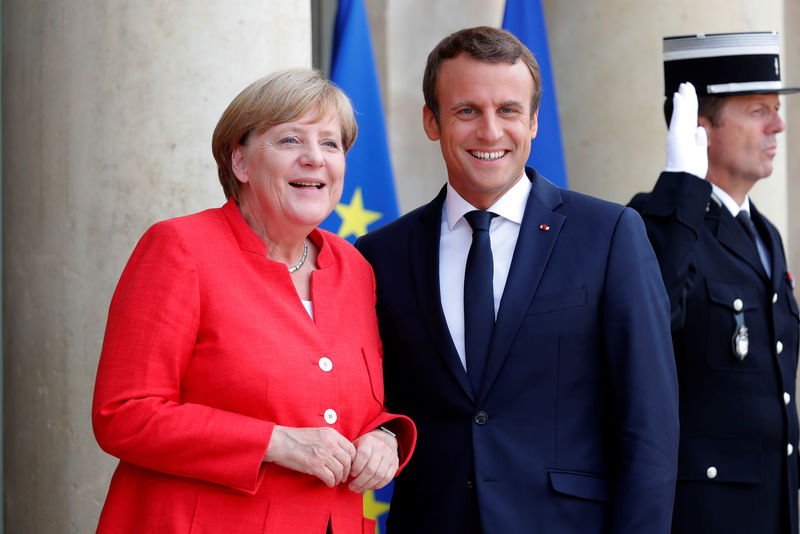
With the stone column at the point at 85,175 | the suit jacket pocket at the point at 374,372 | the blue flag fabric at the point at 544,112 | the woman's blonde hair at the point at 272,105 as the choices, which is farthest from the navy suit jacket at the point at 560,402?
the blue flag fabric at the point at 544,112

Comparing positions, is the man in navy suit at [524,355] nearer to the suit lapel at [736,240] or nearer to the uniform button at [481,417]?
the uniform button at [481,417]

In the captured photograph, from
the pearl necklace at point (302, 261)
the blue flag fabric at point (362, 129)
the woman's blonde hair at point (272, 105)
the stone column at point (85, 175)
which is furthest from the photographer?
the blue flag fabric at point (362, 129)

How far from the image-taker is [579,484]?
2.52 m

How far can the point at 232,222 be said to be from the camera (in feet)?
8.36

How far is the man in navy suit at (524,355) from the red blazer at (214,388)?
0.20 m

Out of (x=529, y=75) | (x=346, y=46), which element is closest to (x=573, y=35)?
(x=346, y=46)

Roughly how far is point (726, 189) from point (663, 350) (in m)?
1.20

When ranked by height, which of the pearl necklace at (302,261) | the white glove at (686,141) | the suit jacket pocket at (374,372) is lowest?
the suit jacket pocket at (374,372)

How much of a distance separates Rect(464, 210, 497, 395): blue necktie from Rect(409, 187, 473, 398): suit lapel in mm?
35

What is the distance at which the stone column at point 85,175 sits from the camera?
320 centimetres

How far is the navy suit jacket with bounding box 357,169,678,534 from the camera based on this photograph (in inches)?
98.8

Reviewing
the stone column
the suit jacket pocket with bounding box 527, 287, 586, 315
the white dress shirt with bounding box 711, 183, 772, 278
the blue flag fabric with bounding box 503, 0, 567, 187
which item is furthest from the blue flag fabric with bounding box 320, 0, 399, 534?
the suit jacket pocket with bounding box 527, 287, 586, 315

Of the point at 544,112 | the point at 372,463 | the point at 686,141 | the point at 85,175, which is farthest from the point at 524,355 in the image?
the point at 544,112

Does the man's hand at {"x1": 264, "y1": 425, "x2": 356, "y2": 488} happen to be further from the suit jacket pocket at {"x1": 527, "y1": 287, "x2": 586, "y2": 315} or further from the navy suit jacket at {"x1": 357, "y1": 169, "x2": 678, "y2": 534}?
the suit jacket pocket at {"x1": 527, "y1": 287, "x2": 586, "y2": 315}
